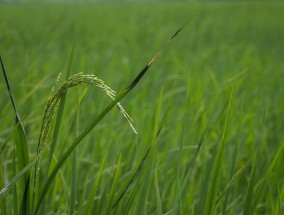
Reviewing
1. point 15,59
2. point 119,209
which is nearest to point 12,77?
point 15,59

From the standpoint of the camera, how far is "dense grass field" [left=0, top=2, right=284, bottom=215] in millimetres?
890

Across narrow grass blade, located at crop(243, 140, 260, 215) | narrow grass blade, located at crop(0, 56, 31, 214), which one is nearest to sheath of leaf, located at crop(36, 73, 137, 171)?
narrow grass blade, located at crop(0, 56, 31, 214)

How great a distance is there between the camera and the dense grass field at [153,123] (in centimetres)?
89

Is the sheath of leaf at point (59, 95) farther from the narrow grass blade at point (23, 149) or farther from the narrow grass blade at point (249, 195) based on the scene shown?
the narrow grass blade at point (249, 195)

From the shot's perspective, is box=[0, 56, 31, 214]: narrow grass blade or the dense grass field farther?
the dense grass field

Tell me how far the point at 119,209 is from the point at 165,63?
3.57 metres

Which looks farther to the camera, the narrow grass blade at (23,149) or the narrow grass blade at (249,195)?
the narrow grass blade at (249,195)

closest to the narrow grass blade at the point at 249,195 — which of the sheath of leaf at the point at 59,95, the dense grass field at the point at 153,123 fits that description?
the dense grass field at the point at 153,123

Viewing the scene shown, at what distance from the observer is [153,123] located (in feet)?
5.29

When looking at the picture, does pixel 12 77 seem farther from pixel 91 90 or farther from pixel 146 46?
pixel 146 46

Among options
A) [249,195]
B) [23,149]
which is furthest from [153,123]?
[23,149]

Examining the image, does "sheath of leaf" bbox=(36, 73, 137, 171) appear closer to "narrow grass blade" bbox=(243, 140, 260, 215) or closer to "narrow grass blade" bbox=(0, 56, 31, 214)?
Result: "narrow grass blade" bbox=(0, 56, 31, 214)

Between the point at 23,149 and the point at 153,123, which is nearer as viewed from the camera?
the point at 23,149

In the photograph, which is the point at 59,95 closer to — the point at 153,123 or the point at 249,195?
the point at 249,195
